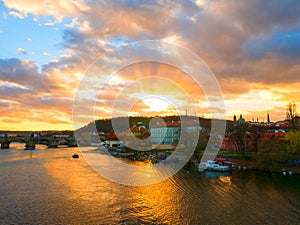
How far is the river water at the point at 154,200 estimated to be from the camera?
15.1 metres

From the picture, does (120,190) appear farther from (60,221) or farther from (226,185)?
(226,185)

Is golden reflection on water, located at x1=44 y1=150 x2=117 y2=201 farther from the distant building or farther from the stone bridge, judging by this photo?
the distant building

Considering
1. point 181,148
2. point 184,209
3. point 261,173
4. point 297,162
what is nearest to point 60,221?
point 184,209

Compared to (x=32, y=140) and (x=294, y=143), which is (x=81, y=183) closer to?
(x=294, y=143)

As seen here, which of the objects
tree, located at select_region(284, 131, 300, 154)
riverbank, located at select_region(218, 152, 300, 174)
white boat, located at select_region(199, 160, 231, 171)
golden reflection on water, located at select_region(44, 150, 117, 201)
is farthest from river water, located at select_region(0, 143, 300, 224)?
tree, located at select_region(284, 131, 300, 154)

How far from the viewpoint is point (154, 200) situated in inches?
750

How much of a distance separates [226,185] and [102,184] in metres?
11.1

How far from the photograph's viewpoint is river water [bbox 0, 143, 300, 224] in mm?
15086

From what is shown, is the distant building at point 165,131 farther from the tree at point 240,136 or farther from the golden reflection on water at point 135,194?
the golden reflection on water at point 135,194

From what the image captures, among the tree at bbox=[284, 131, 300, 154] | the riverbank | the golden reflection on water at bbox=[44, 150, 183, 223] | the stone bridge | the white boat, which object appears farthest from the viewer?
the stone bridge

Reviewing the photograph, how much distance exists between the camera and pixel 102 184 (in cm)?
2442

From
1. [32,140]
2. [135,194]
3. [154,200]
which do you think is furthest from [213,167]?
[32,140]

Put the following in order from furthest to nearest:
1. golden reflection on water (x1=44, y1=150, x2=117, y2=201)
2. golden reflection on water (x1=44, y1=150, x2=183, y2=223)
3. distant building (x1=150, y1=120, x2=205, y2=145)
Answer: distant building (x1=150, y1=120, x2=205, y2=145) → golden reflection on water (x1=44, y1=150, x2=117, y2=201) → golden reflection on water (x1=44, y1=150, x2=183, y2=223)

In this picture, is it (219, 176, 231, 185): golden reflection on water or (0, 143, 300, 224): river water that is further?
(219, 176, 231, 185): golden reflection on water
